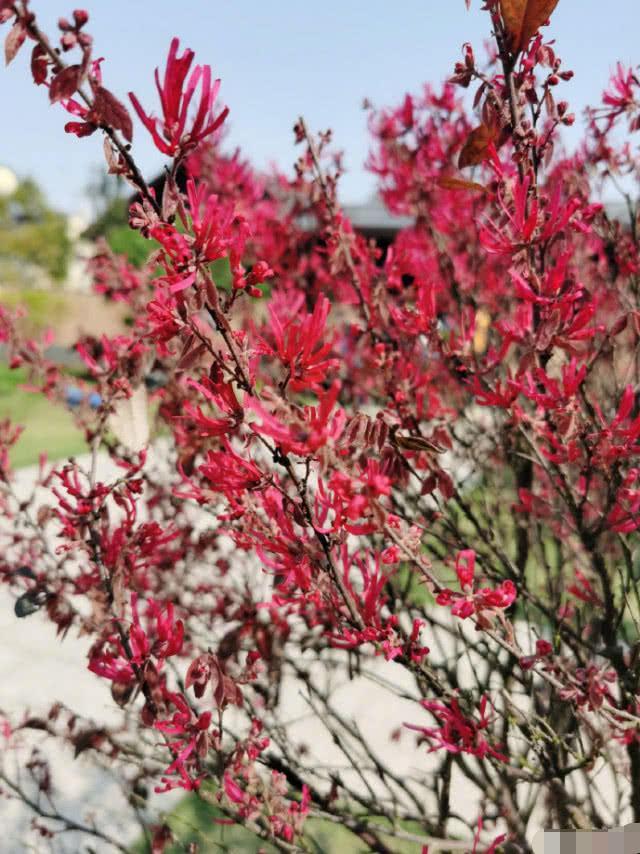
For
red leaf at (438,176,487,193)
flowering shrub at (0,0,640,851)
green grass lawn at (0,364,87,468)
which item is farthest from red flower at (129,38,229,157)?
green grass lawn at (0,364,87,468)

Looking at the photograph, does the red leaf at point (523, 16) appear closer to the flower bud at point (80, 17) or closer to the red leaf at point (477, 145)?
the red leaf at point (477, 145)

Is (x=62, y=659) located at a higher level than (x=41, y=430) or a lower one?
lower

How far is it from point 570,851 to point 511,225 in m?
0.88

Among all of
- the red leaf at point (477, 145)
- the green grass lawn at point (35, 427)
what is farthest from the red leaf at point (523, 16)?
the green grass lawn at point (35, 427)

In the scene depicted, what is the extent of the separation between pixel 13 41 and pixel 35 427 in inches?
471

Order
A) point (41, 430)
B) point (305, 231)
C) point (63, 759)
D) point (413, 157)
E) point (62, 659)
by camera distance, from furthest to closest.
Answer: point (41, 430) → point (62, 659) → point (63, 759) → point (305, 231) → point (413, 157)

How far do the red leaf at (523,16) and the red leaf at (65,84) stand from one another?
0.62 meters

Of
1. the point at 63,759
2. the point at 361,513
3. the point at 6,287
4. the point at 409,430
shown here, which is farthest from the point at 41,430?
the point at 6,287

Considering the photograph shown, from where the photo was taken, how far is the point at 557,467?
5.05 ft

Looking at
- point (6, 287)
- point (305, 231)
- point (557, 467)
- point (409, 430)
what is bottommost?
point (557, 467)

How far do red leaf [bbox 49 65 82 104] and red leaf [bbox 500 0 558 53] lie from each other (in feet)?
2.03

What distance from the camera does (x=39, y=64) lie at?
29.1 inches

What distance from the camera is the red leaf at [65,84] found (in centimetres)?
71

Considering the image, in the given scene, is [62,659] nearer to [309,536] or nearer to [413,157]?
[413,157]
